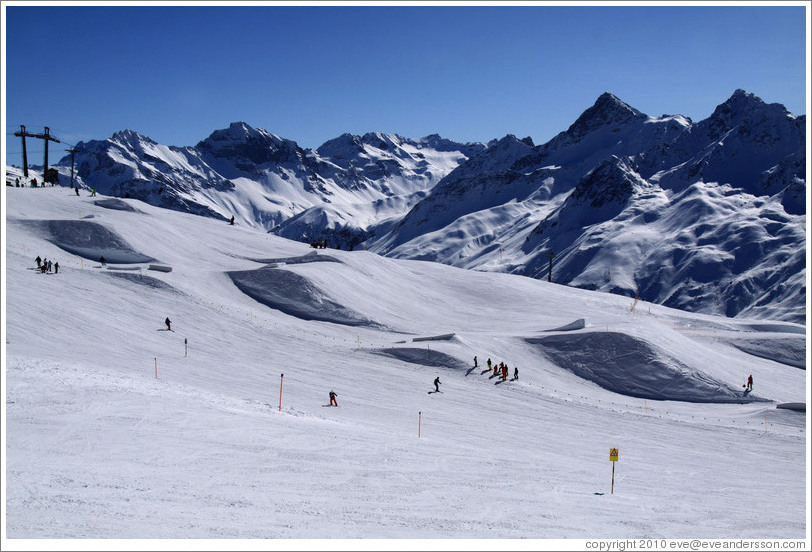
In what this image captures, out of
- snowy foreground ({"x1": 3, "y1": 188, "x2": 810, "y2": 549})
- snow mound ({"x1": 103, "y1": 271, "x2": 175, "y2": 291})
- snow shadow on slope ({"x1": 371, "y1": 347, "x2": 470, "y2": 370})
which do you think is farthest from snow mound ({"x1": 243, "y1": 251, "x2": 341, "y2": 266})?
snow shadow on slope ({"x1": 371, "y1": 347, "x2": 470, "y2": 370})

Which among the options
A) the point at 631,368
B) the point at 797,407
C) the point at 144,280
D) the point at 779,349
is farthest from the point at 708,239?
the point at 144,280

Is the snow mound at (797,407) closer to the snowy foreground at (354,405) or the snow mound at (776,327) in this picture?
the snowy foreground at (354,405)

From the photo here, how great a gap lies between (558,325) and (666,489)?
Result: 102ft

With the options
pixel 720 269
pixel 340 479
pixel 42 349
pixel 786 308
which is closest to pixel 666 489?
pixel 340 479

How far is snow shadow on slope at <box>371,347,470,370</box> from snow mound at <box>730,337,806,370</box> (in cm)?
2839

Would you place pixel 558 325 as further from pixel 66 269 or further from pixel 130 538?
pixel 130 538

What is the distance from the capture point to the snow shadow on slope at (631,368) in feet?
130

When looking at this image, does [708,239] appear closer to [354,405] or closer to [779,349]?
[779,349]

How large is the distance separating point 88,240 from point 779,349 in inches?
2352

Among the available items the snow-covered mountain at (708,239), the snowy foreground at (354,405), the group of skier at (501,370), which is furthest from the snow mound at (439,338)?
the snow-covered mountain at (708,239)

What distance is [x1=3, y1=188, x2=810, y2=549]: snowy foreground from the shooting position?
15.7 metres

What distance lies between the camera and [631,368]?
42.0 m

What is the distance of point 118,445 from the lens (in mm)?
19016

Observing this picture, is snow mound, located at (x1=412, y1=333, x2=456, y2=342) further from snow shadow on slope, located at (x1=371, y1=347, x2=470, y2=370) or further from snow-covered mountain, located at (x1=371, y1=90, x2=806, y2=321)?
snow-covered mountain, located at (x1=371, y1=90, x2=806, y2=321)
